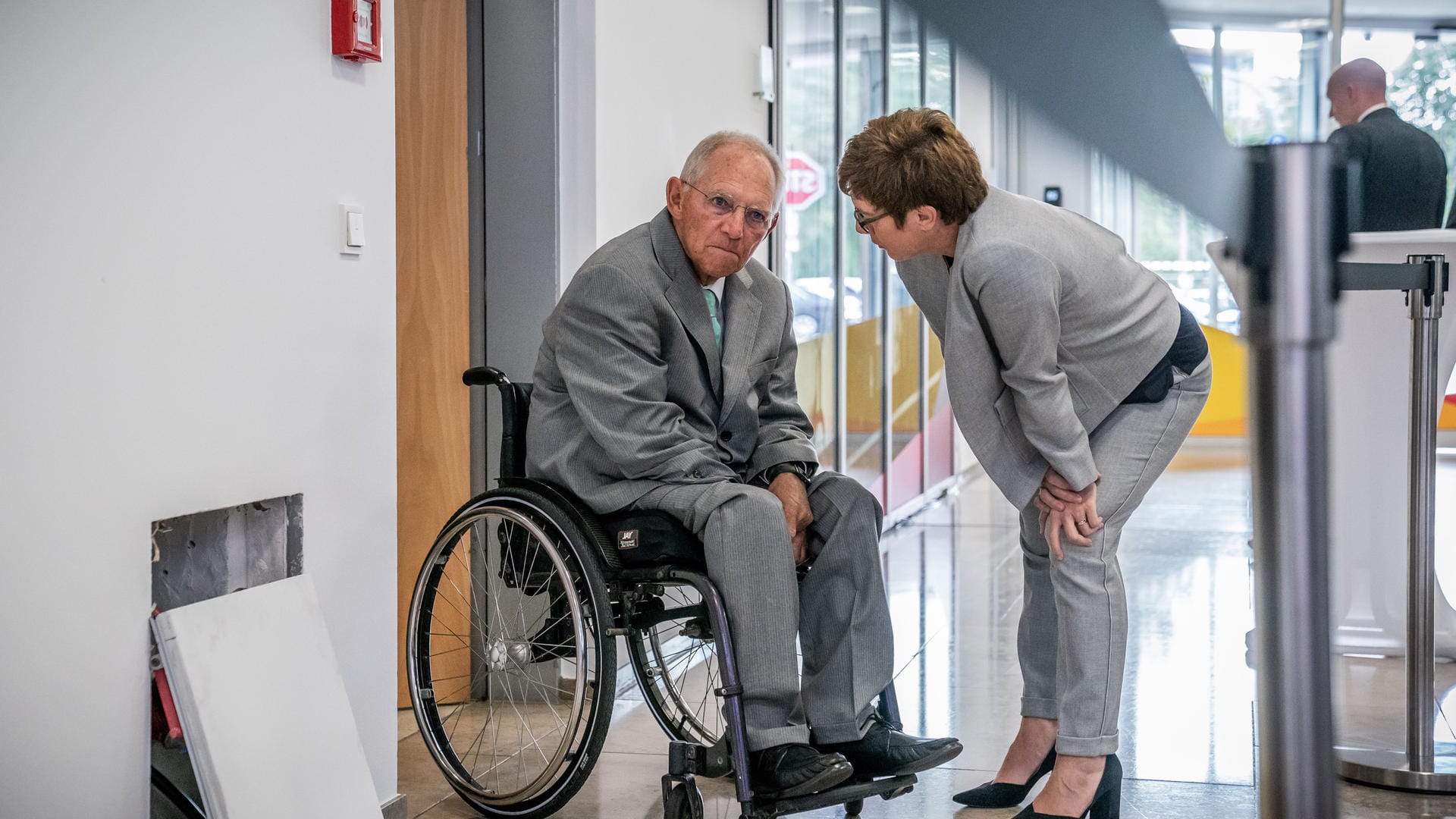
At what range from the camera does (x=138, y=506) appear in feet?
5.16

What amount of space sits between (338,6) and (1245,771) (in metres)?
2.06

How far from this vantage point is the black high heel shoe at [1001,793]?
2166 mm

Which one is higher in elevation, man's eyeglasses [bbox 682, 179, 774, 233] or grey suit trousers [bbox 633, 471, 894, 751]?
man's eyeglasses [bbox 682, 179, 774, 233]

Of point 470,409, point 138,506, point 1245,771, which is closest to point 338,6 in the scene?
point 138,506

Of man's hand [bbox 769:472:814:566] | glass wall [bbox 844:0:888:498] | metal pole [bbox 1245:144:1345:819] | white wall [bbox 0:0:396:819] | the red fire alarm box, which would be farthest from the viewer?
glass wall [bbox 844:0:888:498]

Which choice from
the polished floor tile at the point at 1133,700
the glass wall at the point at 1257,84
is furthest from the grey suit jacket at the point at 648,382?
the glass wall at the point at 1257,84

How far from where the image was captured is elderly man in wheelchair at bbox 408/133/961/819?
1843mm

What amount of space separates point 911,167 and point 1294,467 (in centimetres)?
140

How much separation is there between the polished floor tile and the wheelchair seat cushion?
513mm

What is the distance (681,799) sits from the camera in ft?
6.26

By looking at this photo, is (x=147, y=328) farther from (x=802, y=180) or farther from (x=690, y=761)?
(x=802, y=180)

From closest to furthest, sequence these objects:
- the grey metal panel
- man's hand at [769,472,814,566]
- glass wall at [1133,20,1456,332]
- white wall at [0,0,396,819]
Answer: glass wall at [1133,20,1456,332], white wall at [0,0,396,819], man's hand at [769,472,814,566], the grey metal panel

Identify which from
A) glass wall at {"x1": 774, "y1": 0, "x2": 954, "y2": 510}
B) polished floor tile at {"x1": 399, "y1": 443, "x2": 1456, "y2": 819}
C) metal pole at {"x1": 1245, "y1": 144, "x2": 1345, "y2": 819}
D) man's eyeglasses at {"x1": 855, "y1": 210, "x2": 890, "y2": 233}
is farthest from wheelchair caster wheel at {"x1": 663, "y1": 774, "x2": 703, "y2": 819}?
glass wall at {"x1": 774, "y1": 0, "x2": 954, "y2": 510}

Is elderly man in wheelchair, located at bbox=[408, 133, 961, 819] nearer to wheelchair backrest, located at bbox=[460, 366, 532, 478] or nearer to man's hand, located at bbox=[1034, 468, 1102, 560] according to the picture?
wheelchair backrest, located at bbox=[460, 366, 532, 478]
